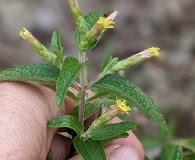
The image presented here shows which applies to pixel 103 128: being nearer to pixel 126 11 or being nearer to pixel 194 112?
pixel 194 112

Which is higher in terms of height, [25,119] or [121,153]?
[25,119]

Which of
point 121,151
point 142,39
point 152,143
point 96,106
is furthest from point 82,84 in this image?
point 142,39

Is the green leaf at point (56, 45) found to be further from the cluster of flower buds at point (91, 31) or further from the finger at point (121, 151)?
the finger at point (121, 151)

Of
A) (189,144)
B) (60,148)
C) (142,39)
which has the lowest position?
(189,144)

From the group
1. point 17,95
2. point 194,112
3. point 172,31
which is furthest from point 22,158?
point 172,31

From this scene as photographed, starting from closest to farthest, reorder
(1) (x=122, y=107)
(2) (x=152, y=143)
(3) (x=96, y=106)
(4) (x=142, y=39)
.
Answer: (1) (x=122, y=107) → (3) (x=96, y=106) → (2) (x=152, y=143) → (4) (x=142, y=39)

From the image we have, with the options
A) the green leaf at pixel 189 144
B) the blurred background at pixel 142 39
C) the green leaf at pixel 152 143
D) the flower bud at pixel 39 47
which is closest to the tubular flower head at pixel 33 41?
the flower bud at pixel 39 47

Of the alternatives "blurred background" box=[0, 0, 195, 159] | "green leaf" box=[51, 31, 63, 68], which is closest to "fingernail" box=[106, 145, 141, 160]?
"green leaf" box=[51, 31, 63, 68]

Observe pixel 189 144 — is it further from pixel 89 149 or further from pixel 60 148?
pixel 89 149
